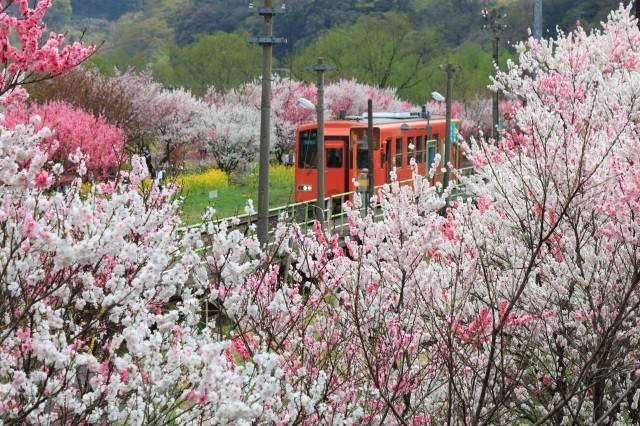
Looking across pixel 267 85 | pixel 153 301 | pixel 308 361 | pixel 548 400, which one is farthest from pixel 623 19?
pixel 153 301

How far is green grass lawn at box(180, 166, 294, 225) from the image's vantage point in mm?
29936

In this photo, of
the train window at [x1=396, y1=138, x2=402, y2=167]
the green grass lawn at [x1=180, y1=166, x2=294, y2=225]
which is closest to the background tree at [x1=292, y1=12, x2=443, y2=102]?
the green grass lawn at [x1=180, y1=166, x2=294, y2=225]

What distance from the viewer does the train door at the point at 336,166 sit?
25094 mm

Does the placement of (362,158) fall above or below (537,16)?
below

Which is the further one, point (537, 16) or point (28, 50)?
point (537, 16)

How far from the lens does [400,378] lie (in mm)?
6859

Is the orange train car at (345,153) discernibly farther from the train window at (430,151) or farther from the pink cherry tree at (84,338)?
the pink cherry tree at (84,338)

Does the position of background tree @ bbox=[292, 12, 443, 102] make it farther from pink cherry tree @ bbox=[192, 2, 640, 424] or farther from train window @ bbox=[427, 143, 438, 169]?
pink cherry tree @ bbox=[192, 2, 640, 424]

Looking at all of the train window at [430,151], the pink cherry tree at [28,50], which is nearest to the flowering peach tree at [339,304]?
the pink cherry tree at [28,50]

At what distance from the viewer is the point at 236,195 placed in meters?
35.0

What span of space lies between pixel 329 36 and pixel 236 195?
34.5 metres

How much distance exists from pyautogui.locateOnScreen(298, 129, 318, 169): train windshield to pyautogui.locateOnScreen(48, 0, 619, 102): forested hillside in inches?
419

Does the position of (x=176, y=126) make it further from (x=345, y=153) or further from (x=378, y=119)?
(x=345, y=153)

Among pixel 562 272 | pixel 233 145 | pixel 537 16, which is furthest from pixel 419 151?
pixel 562 272
